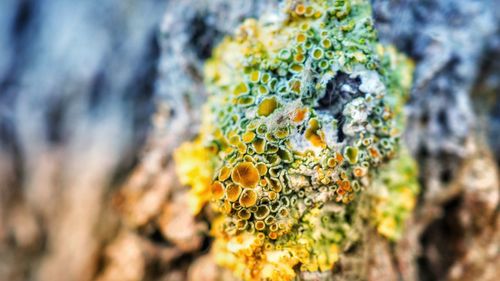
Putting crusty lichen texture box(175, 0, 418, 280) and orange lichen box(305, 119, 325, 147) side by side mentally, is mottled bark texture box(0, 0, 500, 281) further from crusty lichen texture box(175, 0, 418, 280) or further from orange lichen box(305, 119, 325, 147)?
orange lichen box(305, 119, 325, 147)

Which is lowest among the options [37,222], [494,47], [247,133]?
[37,222]

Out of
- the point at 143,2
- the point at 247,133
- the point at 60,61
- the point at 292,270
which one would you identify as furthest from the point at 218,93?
the point at 60,61

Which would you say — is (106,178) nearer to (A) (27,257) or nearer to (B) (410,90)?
(A) (27,257)

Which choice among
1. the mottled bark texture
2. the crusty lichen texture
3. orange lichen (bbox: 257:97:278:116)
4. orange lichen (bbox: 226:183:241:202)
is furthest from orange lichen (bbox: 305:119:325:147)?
the mottled bark texture

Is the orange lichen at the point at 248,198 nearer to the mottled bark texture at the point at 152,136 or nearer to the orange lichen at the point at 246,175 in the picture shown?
the orange lichen at the point at 246,175

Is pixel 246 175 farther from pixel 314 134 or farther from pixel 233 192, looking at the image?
pixel 314 134

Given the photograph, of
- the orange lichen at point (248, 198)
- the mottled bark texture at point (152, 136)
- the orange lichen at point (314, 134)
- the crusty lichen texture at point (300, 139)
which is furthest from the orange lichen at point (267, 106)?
the mottled bark texture at point (152, 136)

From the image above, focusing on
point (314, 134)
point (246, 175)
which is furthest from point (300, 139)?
point (246, 175)
